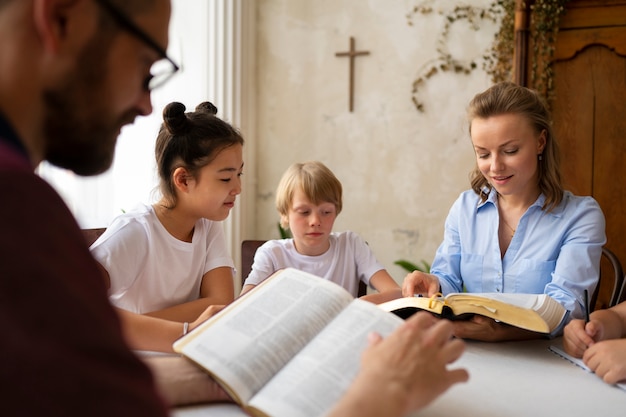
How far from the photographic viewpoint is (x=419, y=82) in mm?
4348

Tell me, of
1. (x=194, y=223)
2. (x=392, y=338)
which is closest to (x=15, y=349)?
(x=392, y=338)

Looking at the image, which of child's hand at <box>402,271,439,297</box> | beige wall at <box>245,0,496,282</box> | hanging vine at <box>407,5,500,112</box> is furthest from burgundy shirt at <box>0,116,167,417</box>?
hanging vine at <box>407,5,500,112</box>

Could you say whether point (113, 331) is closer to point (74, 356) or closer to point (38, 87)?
point (74, 356)

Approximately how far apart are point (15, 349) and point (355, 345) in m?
0.63

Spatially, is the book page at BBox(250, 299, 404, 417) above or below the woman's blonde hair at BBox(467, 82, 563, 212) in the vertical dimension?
below

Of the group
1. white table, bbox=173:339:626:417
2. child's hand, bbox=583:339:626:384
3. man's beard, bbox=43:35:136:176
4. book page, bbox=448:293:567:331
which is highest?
man's beard, bbox=43:35:136:176

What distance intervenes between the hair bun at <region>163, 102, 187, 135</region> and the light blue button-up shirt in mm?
1021

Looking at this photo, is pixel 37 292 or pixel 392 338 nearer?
pixel 37 292

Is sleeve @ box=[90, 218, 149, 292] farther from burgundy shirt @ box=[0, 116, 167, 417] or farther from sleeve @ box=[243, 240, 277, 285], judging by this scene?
burgundy shirt @ box=[0, 116, 167, 417]

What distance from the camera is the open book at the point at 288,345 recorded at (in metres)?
0.94

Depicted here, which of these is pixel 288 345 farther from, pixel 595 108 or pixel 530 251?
pixel 595 108

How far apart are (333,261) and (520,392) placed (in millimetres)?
1227

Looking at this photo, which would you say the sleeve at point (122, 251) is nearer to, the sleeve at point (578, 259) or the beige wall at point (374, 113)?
the sleeve at point (578, 259)

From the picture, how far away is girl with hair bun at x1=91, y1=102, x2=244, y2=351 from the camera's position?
1846mm
